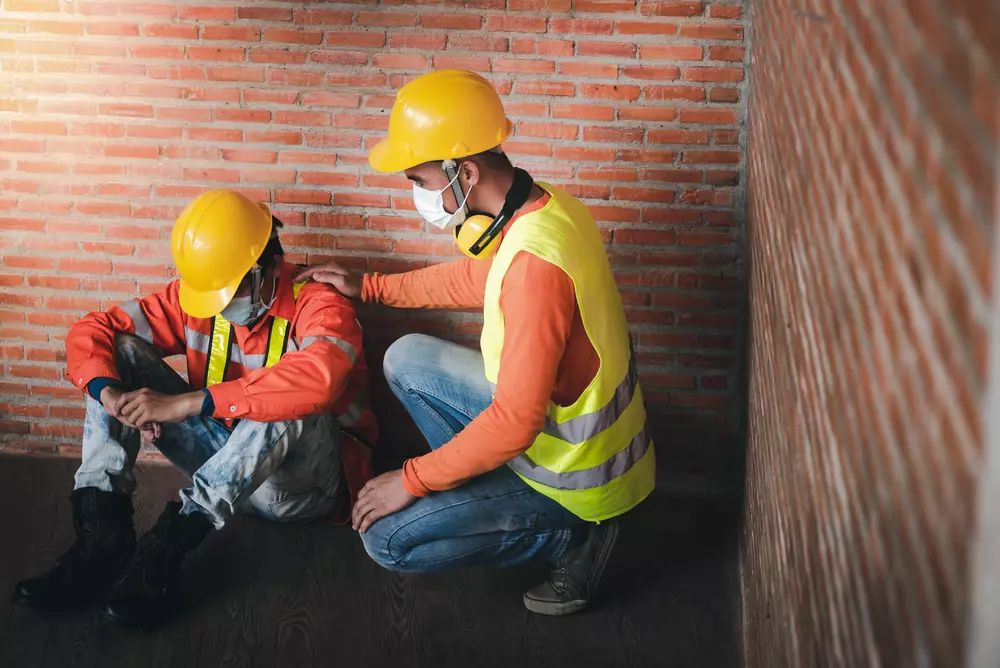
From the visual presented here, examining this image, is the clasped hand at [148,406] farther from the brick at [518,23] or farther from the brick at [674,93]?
the brick at [674,93]

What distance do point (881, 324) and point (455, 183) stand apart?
1586mm

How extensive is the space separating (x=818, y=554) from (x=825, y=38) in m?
0.90

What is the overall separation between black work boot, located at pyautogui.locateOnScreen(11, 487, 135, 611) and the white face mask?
1.44 meters

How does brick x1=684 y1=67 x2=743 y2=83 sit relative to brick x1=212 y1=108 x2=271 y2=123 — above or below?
above

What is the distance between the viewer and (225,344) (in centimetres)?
315

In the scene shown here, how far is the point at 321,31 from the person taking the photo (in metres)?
3.28

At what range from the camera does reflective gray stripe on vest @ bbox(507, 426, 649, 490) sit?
8.57 feet

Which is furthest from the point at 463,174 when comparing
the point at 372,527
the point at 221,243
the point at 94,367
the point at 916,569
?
the point at 916,569

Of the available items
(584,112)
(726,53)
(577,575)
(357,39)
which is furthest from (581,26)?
(577,575)

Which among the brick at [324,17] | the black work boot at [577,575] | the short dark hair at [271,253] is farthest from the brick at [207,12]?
the black work boot at [577,575]

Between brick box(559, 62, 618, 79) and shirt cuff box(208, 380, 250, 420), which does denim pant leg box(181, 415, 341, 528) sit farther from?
brick box(559, 62, 618, 79)

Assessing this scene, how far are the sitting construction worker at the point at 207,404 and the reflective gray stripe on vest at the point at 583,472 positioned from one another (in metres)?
0.69

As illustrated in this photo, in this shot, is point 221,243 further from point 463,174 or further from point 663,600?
point 663,600

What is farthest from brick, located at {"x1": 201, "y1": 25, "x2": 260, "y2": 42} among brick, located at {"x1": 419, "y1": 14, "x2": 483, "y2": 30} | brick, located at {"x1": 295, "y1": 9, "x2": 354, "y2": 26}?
brick, located at {"x1": 419, "y1": 14, "x2": 483, "y2": 30}
